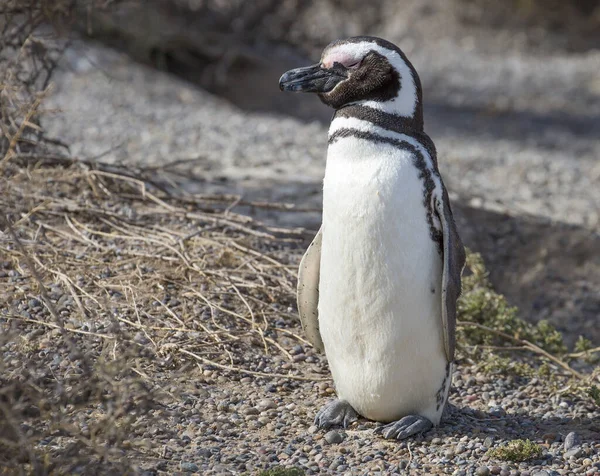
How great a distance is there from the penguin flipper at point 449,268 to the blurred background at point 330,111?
175cm

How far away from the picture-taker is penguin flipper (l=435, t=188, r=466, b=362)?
3.14 metres

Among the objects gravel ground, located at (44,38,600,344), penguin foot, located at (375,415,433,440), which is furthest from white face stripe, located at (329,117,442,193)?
gravel ground, located at (44,38,600,344)

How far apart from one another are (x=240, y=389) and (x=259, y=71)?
6852 millimetres

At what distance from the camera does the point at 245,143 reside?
25.2 feet

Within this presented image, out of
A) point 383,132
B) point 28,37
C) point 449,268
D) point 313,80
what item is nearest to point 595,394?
point 449,268

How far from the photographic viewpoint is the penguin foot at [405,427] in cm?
328

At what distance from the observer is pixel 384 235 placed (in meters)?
3.10

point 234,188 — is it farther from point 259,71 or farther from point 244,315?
point 259,71

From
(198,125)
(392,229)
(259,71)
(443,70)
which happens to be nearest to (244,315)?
(392,229)

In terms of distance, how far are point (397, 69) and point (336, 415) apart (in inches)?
51.0

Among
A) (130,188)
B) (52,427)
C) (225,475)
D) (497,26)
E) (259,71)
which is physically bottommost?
(225,475)

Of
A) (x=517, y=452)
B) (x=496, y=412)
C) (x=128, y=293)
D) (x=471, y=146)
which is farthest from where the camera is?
(x=471, y=146)

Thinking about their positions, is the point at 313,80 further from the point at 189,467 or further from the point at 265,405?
the point at 189,467

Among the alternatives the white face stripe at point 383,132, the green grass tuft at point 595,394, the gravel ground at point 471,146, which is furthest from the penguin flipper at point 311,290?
the gravel ground at point 471,146
